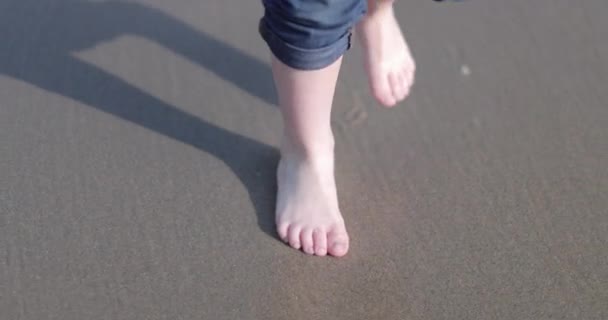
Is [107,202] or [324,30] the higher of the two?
[324,30]

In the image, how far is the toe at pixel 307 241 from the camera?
44.3 inches

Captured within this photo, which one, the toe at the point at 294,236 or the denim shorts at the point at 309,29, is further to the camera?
the toe at the point at 294,236

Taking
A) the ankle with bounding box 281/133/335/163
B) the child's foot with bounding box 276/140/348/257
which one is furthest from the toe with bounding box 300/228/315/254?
the ankle with bounding box 281/133/335/163

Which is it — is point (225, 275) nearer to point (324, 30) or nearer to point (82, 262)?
point (82, 262)

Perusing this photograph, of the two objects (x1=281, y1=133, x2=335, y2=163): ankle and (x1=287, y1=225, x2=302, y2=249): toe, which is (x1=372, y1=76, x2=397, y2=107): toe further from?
(x1=287, y1=225, x2=302, y2=249): toe

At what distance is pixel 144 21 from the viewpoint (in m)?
1.50

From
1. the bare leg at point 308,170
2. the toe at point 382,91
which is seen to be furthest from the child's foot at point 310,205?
the toe at point 382,91

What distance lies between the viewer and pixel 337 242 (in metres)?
1.13

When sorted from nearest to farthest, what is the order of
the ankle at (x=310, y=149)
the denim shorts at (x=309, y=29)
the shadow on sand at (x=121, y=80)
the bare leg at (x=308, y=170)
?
the denim shorts at (x=309, y=29) < the bare leg at (x=308, y=170) < the ankle at (x=310, y=149) < the shadow on sand at (x=121, y=80)

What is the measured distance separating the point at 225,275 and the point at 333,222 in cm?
20

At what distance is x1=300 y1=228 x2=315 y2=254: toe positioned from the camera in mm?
1124

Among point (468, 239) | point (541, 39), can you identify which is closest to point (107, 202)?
point (468, 239)

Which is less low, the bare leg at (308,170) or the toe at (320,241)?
the bare leg at (308,170)

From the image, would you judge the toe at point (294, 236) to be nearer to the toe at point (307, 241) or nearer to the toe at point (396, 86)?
the toe at point (307, 241)
